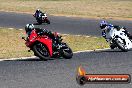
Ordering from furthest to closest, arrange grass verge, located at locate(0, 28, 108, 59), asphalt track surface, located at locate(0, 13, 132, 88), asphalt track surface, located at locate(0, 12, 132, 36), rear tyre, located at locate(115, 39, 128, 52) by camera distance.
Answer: asphalt track surface, located at locate(0, 12, 132, 36) < grass verge, located at locate(0, 28, 108, 59) < rear tyre, located at locate(115, 39, 128, 52) < asphalt track surface, located at locate(0, 13, 132, 88)

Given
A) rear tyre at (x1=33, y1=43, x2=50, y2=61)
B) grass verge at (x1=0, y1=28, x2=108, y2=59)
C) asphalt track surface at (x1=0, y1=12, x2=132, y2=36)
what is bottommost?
asphalt track surface at (x1=0, y1=12, x2=132, y2=36)

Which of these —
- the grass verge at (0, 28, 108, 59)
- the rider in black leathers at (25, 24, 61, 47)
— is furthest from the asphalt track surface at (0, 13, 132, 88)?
the grass verge at (0, 28, 108, 59)

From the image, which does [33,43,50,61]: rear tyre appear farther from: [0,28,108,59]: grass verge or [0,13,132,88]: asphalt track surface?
[0,28,108,59]: grass verge

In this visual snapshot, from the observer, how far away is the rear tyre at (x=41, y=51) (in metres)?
16.8

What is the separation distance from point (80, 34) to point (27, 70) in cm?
1627

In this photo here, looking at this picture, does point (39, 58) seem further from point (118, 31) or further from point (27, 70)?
point (118, 31)

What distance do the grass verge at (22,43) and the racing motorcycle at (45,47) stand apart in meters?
2.18

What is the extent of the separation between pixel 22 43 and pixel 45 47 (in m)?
8.88

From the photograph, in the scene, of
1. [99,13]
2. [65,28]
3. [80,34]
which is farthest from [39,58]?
[99,13]

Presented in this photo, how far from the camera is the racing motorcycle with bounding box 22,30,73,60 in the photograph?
16891 millimetres

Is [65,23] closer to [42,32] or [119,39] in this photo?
[119,39]

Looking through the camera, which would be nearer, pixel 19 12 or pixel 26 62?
pixel 26 62

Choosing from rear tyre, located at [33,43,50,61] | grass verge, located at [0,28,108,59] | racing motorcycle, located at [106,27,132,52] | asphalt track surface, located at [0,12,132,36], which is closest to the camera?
rear tyre, located at [33,43,50,61]

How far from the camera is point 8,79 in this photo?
12922mm
